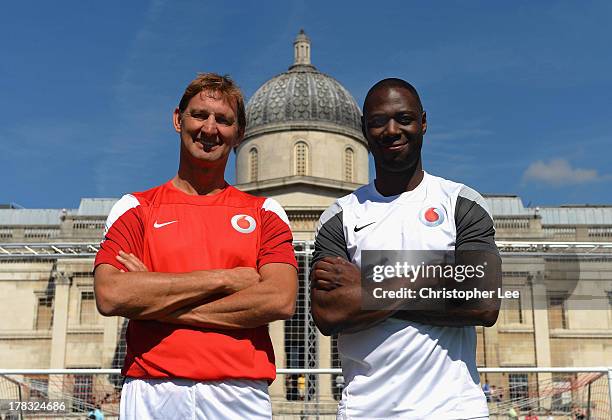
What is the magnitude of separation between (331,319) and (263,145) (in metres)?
30.7

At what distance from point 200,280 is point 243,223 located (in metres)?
0.38

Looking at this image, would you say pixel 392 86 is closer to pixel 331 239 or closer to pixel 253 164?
pixel 331 239

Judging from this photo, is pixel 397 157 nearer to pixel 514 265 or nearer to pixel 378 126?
pixel 378 126

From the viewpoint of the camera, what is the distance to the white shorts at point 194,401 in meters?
2.82

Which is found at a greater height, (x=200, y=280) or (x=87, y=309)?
(x=87, y=309)

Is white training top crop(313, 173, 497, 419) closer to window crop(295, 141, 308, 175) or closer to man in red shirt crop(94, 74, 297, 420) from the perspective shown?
man in red shirt crop(94, 74, 297, 420)

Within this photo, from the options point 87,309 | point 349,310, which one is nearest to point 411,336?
point 349,310

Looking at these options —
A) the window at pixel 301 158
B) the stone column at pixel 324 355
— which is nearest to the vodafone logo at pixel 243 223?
the stone column at pixel 324 355

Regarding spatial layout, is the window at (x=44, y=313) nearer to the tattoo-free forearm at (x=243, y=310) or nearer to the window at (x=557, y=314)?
the window at (x=557, y=314)

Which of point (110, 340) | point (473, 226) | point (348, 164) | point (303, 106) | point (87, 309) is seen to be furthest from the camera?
point (303, 106)

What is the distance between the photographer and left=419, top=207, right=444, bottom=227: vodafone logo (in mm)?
3094

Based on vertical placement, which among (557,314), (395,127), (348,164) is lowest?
(395,127)

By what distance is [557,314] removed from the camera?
2636 centimetres

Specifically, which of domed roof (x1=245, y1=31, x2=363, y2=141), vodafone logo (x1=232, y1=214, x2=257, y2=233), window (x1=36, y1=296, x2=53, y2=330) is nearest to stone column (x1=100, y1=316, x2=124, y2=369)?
window (x1=36, y1=296, x2=53, y2=330)
